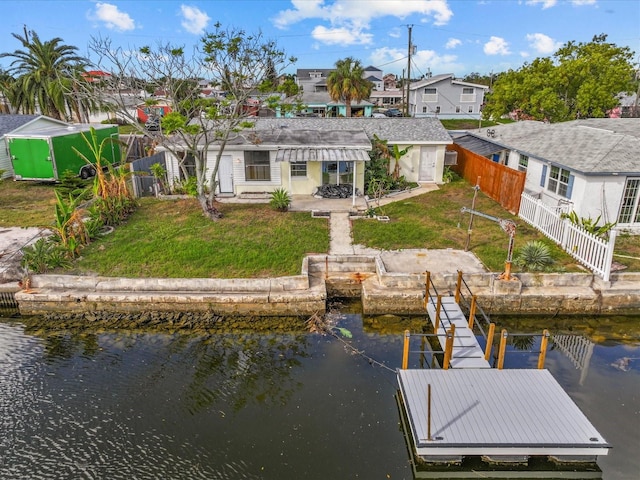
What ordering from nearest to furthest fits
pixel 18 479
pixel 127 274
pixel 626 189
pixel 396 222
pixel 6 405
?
pixel 18 479, pixel 6 405, pixel 127 274, pixel 626 189, pixel 396 222

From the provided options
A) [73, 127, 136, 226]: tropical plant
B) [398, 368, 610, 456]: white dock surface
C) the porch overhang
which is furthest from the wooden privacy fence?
[73, 127, 136, 226]: tropical plant

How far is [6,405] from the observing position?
8812 millimetres

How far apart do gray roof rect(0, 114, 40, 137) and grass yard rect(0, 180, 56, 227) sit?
126 inches

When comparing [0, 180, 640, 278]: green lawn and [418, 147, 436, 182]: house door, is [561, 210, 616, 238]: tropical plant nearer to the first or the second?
[0, 180, 640, 278]: green lawn

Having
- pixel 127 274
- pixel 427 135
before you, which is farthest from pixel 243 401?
pixel 427 135

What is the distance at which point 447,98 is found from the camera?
5647 centimetres

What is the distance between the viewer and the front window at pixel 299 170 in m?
20.5

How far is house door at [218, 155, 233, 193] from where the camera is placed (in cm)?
2034

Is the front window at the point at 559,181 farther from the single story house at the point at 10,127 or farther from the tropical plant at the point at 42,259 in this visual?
the single story house at the point at 10,127

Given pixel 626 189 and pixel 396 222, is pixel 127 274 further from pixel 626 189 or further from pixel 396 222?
pixel 626 189

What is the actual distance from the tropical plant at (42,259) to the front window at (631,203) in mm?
18635

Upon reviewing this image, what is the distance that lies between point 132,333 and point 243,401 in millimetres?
4339

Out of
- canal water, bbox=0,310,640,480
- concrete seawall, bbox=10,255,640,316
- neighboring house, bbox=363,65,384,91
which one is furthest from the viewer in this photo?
neighboring house, bbox=363,65,384,91

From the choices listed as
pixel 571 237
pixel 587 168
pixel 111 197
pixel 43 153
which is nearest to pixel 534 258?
pixel 571 237
